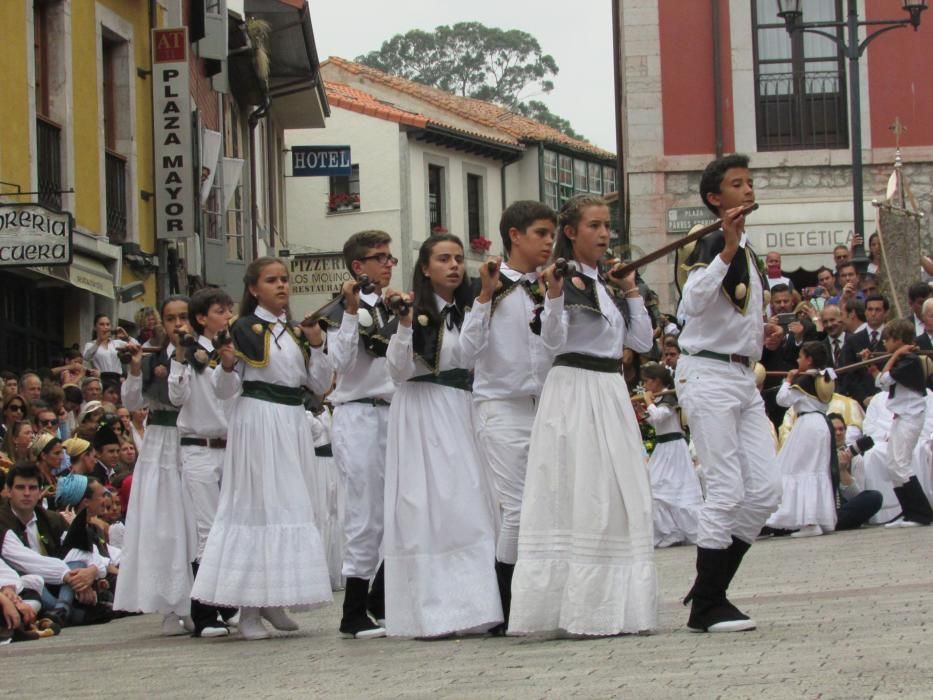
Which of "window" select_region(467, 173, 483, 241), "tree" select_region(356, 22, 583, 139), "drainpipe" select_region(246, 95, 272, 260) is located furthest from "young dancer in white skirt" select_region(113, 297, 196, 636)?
"tree" select_region(356, 22, 583, 139)

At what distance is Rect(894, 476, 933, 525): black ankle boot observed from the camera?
1695 cm

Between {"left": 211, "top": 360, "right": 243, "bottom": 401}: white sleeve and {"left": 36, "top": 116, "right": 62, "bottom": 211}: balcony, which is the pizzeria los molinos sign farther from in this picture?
{"left": 211, "top": 360, "right": 243, "bottom": 401}: white sleeve

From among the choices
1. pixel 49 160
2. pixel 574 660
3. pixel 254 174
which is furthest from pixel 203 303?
pixel 254 174

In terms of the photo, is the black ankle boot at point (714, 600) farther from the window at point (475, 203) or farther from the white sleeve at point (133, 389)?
the window at point (475, 203)

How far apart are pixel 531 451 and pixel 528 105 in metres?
85.8

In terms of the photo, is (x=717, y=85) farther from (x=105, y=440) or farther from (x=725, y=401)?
(x=725, y=401)

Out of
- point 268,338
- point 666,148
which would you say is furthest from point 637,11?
point 268,338

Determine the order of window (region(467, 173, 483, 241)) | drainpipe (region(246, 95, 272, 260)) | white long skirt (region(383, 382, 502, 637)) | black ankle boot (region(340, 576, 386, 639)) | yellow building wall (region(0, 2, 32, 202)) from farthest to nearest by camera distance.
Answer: window (region(467, 173, 483, 241)), drainpipe (region(246, 95, 272, 260)), yellow building wall (region(0, 2, 32, 202)), black ankle boot (region(340, 576, 386, 639)), white long skirt (region(383, 382, 502, 637))

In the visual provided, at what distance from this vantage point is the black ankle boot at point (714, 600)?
8.20 metres

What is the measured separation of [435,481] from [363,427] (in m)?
0.71

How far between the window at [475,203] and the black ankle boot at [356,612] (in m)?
43.5

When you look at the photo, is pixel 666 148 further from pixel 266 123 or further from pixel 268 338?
pixel 268 338

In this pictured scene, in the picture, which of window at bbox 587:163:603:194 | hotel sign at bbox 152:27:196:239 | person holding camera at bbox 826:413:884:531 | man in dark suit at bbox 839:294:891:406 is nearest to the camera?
person holding camera at bbox 826:413:884:531

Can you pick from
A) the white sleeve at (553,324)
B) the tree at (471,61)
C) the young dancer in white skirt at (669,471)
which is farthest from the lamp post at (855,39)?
the tree at (471,61)
